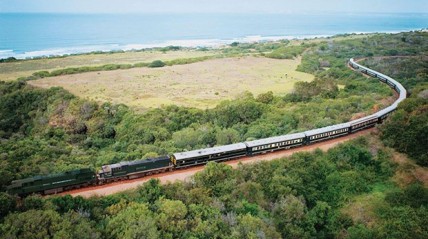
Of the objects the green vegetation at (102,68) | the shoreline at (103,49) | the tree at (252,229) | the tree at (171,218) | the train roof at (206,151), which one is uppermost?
the shoreline at (103,49)

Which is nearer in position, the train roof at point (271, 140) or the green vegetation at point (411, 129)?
the train roof at point (271, 140)

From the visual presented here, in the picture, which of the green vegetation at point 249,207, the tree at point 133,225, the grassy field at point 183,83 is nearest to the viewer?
the tree at point 133,225

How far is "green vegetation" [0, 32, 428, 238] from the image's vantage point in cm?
2528

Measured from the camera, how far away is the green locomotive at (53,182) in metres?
29.4

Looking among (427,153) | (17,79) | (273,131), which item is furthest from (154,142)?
(17,79)

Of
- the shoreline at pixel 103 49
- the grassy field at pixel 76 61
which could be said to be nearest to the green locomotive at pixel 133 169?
the grassy field at pixel 76 61

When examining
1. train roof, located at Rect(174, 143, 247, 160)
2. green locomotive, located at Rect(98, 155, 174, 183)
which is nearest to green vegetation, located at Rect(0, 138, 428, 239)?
train roof, located at Rect(174, 143, 247, 160)

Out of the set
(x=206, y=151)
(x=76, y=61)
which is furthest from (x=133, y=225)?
(x=76, y=61)

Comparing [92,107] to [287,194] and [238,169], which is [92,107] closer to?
[238,169]

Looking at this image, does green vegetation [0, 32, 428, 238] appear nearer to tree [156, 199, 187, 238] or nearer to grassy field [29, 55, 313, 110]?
tree [156, 199, 187, 238]

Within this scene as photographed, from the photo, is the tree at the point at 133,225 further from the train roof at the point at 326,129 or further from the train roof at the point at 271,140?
the train roof at the point at 326,129

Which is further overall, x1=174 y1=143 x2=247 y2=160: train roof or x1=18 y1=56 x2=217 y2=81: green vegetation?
x1=18 y1=56 x2=217 y2=81: green vegetation

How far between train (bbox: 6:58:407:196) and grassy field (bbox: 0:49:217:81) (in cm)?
5693

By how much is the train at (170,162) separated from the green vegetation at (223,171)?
2.71 m
